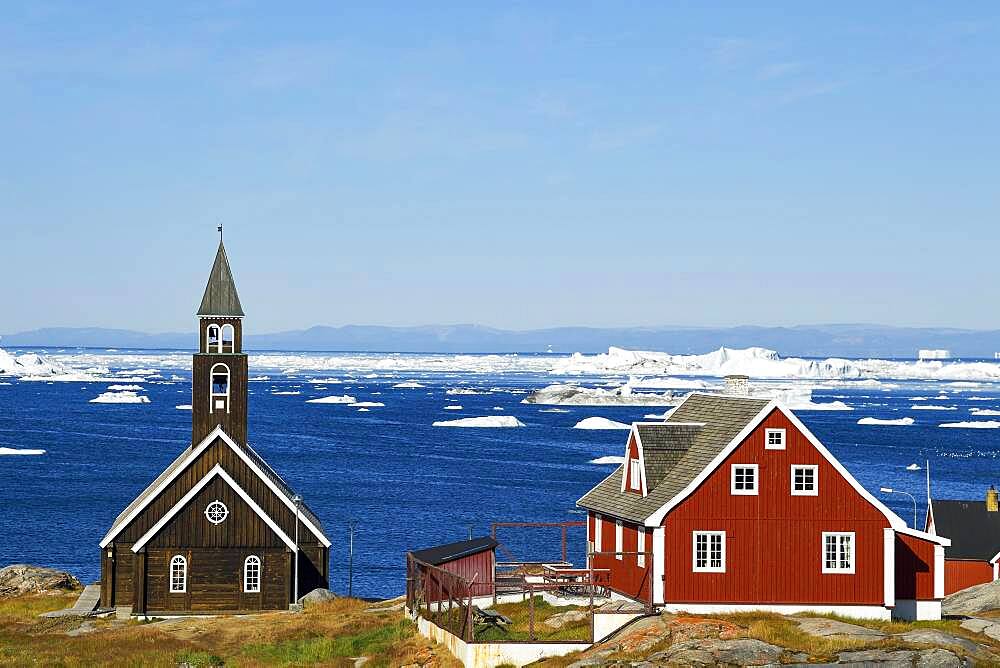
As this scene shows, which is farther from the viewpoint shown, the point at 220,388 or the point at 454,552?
the point at 220,388

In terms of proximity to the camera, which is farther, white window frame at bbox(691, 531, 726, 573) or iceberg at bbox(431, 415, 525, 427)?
iceberg at bbox(431, 415, 525, 427)

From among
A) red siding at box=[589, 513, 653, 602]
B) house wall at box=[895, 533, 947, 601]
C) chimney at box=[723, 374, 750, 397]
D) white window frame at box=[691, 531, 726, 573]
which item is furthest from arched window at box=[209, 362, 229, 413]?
house wall at box=[895, 533, 947, 601]

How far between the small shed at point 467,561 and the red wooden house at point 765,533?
4.82m

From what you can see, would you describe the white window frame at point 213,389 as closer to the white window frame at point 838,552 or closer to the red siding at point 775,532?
the red siding at point 775,532

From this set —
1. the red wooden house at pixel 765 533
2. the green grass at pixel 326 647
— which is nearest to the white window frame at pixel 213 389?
the green grass at pixel 326 647

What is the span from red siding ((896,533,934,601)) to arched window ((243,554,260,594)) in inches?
830

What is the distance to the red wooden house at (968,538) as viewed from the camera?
55.1 meters

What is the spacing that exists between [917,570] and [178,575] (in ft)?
78.2

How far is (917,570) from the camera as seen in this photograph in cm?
3797

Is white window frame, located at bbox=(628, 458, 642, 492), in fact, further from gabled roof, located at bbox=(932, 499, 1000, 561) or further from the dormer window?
gabled roof, located at bbox=(932, 499, 1000, 561)

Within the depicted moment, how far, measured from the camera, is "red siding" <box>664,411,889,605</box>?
35.7 meters

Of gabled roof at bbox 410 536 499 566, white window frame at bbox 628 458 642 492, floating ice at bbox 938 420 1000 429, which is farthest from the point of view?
floating ice at bbox 938 420 1000 429

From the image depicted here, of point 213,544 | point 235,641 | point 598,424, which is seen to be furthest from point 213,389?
point 598,424

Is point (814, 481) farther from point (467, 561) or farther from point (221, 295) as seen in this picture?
point (221, 295)
